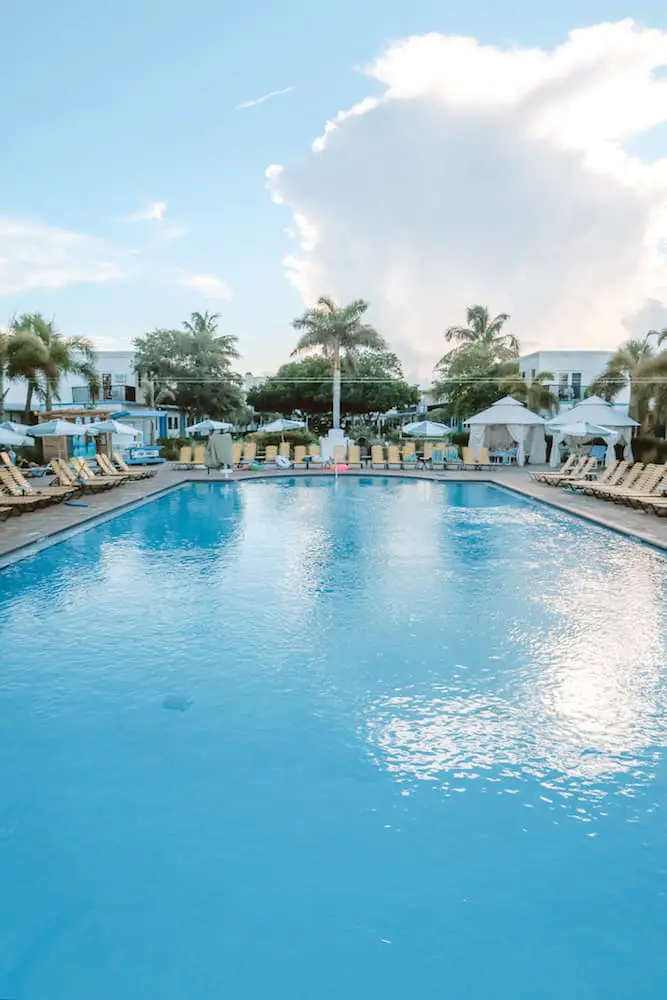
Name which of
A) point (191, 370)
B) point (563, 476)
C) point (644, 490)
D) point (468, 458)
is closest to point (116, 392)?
point (191, 370)

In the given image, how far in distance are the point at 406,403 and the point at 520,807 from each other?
40664 mm

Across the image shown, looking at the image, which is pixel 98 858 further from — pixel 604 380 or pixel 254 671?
pixel 604 380

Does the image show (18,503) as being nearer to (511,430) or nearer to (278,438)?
(278,438)

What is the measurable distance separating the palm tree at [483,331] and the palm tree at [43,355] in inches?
960

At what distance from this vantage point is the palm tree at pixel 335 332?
36094 millimetres

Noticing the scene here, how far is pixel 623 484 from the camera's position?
674 inches

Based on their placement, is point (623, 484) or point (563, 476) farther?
point (563, 476)

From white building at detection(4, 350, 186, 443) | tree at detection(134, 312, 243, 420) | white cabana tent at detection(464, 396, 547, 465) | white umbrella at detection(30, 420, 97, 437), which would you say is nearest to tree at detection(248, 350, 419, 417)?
tree at detection(134, 312, 243, 420)

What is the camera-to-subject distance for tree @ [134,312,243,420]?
137ft

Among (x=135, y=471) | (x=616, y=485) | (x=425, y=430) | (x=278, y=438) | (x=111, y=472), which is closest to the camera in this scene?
(x=616, y=485)

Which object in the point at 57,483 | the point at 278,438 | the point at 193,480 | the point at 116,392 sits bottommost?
the point at 193,480

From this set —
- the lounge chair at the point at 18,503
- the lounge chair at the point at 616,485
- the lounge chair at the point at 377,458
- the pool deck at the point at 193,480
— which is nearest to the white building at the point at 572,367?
the lounge chair at the point at 377,458

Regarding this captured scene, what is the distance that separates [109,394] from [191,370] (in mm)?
5321

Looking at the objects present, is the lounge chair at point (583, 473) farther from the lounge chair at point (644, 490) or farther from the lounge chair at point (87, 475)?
the lounge chair at point (87, 475)
